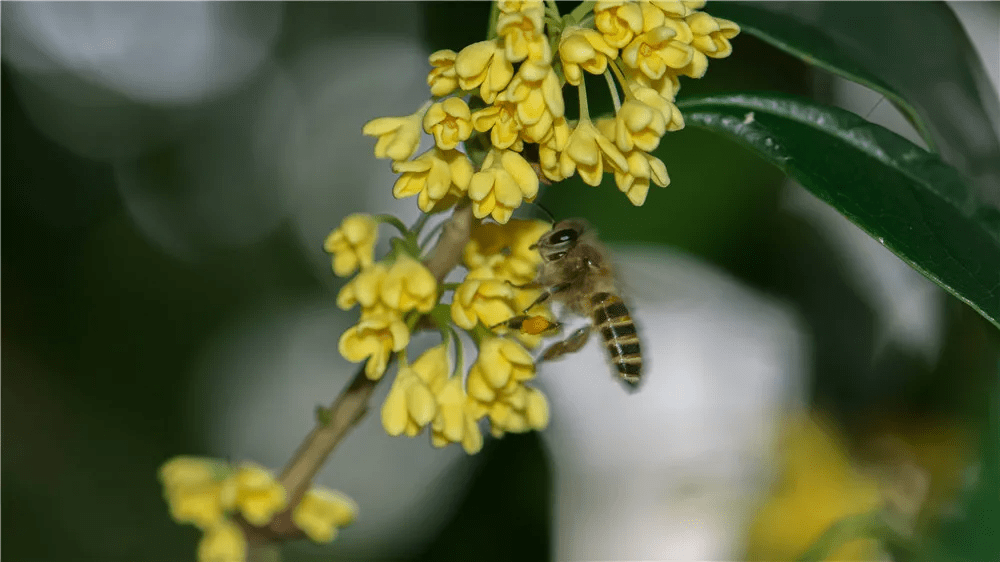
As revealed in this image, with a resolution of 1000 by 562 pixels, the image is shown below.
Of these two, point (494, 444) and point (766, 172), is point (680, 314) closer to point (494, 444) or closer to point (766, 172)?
point (766, 172)

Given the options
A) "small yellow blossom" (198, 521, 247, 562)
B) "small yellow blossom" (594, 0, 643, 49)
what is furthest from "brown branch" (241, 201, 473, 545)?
"small yellow blossom" (594, 0, 643, 49)

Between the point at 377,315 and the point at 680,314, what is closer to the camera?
the point at 377,315

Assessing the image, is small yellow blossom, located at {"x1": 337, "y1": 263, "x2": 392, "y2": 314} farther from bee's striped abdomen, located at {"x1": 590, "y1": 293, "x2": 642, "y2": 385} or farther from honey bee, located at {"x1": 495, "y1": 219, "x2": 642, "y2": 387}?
bee's striped abdomen, located at {"x1": 590, "y1": 293, "x2": 642, "y2": 385}

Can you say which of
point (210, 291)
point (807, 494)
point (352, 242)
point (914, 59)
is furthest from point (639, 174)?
point (210, 291)

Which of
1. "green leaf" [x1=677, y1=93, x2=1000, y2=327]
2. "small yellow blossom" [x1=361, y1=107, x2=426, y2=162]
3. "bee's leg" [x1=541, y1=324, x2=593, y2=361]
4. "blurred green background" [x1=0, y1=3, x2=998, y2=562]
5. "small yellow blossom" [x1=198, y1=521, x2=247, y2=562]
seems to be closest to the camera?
"green leaf" [x1=677, y1=93, x2=1000, y2=327]

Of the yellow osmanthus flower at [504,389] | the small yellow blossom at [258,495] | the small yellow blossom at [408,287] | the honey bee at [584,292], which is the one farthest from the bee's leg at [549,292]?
the small yellow blossom at [258,495]

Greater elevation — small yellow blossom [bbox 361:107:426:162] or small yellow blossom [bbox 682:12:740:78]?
small yellow blossom [bbox 682:12:740:78]

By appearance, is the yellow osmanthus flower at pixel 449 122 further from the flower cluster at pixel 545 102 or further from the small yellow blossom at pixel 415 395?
the small yellow blossom at pixel 415 395

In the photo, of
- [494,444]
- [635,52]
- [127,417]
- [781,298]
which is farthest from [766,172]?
[127,417]
